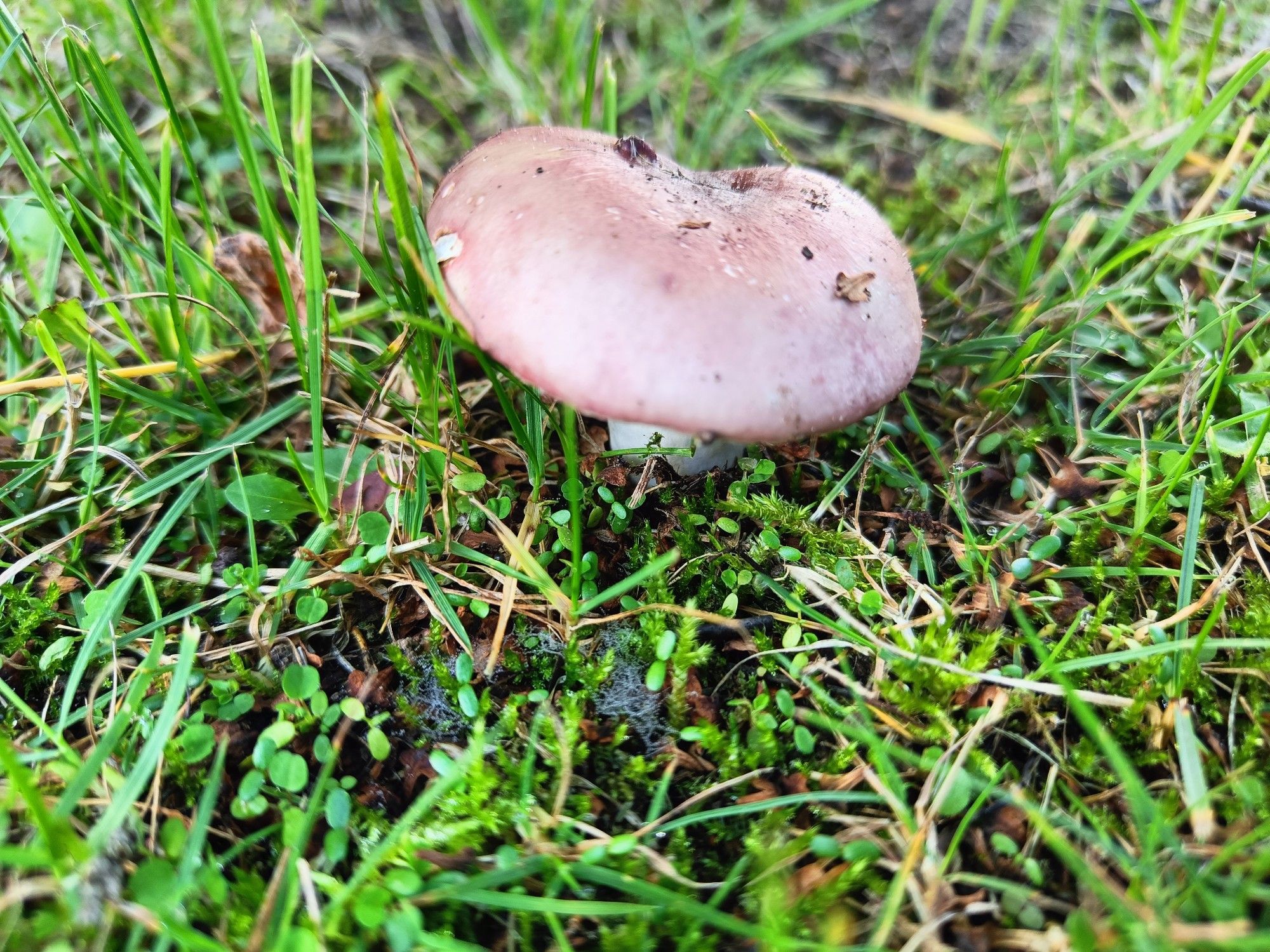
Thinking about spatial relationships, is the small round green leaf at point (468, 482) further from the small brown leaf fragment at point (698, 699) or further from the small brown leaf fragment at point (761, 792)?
the small brown leaf fragment at point (761, 792)

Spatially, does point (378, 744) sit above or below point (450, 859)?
above

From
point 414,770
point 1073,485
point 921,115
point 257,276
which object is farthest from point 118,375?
point 921,115

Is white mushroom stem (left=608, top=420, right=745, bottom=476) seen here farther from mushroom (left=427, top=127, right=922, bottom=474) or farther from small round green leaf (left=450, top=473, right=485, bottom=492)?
mushroom (left=427, top=127, right=922, bottom=474)

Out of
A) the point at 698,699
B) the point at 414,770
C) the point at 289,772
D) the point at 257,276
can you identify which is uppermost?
the point at 257,276

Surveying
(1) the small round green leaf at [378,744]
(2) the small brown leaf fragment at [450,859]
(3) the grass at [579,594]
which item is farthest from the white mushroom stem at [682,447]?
(2) the small brown leaf fragment at [450,859]

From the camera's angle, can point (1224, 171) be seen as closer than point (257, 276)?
No

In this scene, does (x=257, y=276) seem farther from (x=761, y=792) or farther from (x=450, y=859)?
(x=761, y=792)

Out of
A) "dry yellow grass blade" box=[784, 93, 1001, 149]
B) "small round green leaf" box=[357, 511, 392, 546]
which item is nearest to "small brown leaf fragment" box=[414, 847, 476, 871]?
"small round green leaf" box=[357, 511, 392, 546]
